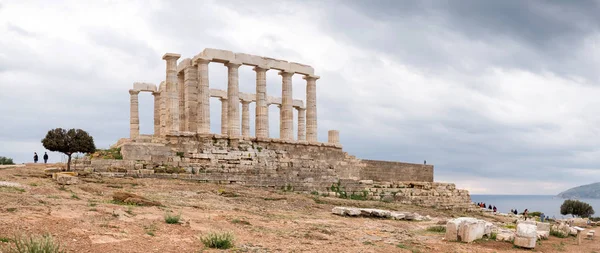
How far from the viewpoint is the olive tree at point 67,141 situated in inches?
1000

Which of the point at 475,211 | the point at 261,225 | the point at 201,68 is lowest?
the point at 475,211

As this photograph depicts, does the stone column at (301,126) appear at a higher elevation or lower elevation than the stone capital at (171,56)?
lower

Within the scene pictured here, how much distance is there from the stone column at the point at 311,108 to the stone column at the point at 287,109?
5.97ft

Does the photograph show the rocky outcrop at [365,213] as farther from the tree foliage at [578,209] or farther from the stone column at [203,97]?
the tree foliage at [578,209]

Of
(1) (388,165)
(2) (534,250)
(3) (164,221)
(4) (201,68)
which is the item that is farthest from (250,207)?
(1) (388,165)

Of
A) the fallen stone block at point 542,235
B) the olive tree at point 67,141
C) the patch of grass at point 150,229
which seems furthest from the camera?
the olive tree at point 67,141

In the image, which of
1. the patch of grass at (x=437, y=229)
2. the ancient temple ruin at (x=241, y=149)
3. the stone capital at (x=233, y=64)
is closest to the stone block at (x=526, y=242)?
the patch of grass at (x=437, y=229)

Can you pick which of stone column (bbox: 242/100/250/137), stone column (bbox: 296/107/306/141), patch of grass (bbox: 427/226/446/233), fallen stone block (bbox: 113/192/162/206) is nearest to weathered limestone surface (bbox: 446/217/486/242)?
patch of grass (bbox: 427/226/446/233)

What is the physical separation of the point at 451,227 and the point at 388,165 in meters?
24.4

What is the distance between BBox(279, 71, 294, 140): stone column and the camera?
3622cm

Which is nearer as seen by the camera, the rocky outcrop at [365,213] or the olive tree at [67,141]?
the rocky outcrop at [365,213]

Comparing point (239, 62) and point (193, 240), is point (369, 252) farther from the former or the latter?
point (239, 62)

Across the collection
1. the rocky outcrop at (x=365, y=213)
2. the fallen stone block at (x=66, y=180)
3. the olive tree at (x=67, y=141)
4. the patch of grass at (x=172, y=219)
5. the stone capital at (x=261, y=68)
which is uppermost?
the stone capital at (x=261, y=68)

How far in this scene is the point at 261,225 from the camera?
1655 cm
